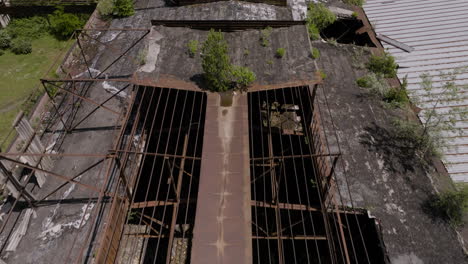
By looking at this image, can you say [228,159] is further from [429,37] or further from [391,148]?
[429,37]

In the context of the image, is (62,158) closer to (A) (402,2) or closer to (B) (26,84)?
(B) (26,84)

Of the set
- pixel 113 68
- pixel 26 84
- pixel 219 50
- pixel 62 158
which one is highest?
pixel 219 50

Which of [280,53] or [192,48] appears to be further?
[192,48]

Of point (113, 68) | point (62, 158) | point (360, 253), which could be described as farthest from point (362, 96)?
point (62, 158)

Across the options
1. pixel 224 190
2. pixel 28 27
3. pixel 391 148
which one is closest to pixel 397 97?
pixel 391 148

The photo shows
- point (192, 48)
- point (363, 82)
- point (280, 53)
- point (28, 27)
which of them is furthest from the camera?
point (28, 27)

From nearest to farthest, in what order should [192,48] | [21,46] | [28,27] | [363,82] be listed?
[192,48], [363,82], [21,46], [28,27]

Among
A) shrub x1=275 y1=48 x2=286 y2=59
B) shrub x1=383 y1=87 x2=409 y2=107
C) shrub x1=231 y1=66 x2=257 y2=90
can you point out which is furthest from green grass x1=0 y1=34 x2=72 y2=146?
shrub x1=383 y1=87 x2=409 y2=107
